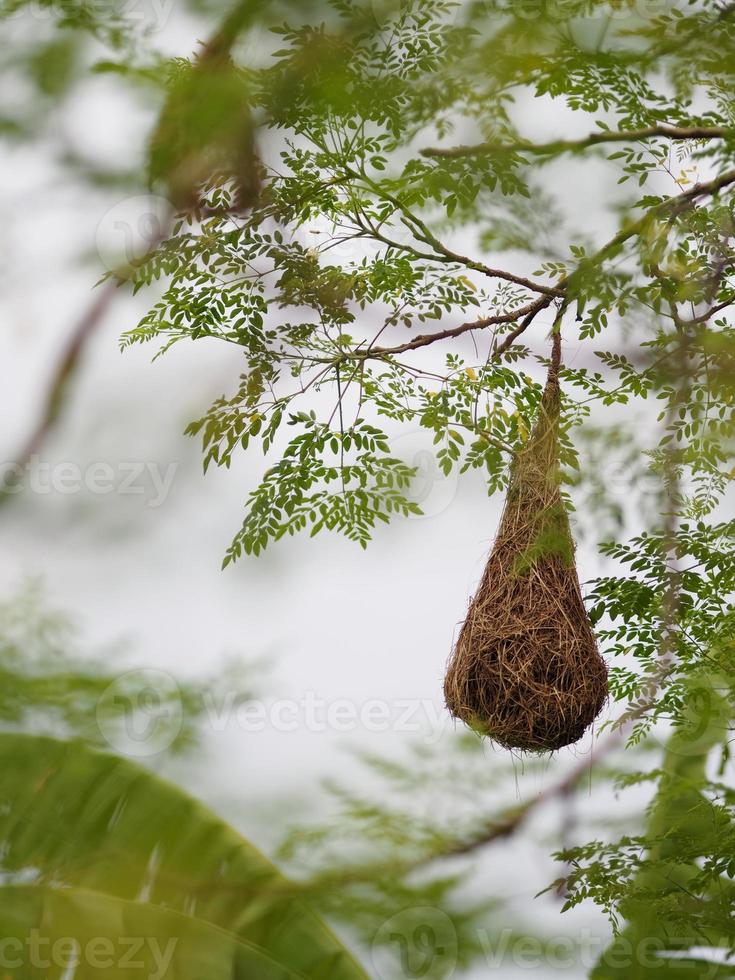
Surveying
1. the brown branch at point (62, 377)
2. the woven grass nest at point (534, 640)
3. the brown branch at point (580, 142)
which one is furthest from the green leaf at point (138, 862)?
the brown branch at point (580, 142)

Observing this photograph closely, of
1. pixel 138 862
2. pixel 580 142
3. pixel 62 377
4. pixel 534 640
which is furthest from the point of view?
pixel 534 640

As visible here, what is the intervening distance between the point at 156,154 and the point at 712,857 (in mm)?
2565

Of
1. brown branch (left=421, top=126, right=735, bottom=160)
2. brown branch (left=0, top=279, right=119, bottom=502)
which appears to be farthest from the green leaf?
brown branch (left=421, top=126, right=735, bottom=160)

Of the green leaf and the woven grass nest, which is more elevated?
the woven grass nest

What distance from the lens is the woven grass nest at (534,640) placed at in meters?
2.73

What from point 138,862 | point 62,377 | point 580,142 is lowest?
Result: point 138,862

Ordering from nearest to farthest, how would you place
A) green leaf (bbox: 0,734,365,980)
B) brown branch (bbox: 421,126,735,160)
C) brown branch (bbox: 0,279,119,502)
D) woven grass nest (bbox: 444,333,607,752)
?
brown branch (bbox: 0,279,119,502) → brown branch (bbox: 421,126,735,160) → green leaf (bbox: 0,734,365,980) → woven grass nest (bbox: 444,333,607,752)

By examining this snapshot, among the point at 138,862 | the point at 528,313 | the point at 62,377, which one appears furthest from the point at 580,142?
the point at 138,862

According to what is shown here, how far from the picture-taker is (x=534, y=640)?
→ 2.74 metres

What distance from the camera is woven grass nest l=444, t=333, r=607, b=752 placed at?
273 cm

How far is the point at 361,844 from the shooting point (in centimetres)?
172

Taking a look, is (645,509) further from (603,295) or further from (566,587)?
(603,295)

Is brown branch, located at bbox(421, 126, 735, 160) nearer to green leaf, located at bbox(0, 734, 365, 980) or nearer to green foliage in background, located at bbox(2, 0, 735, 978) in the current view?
green foliage in background, located at bbox(2, 0, 735, 978)

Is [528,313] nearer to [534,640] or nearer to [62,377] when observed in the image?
[534,640]
